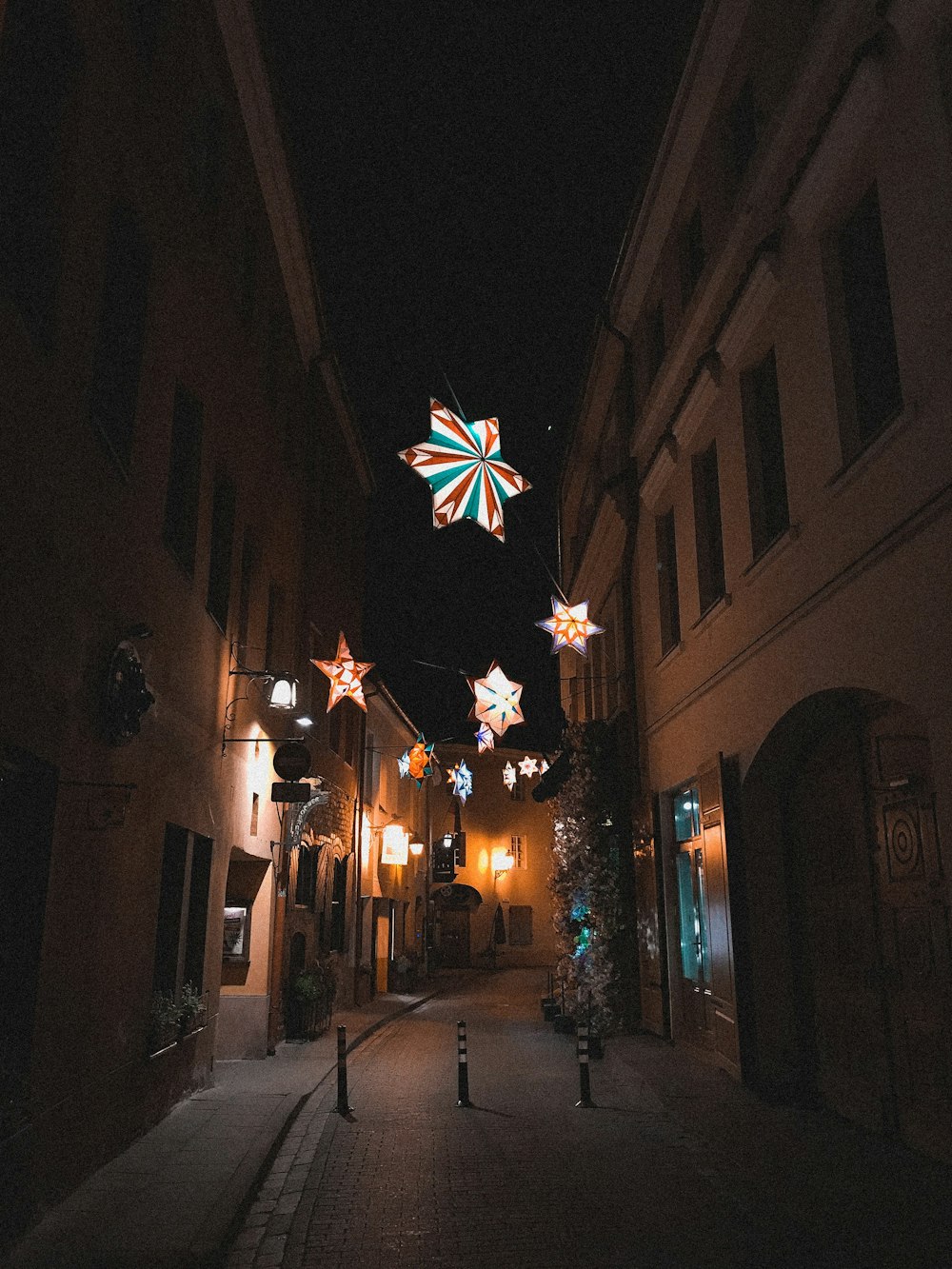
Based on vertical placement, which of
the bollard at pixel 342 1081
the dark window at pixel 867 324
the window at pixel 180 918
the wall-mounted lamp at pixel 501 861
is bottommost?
the bollard at pixel 342 1081

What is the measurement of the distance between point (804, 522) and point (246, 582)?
900cm

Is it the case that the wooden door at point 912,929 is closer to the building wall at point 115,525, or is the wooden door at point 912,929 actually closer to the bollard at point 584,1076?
the bollard at point 584,1076

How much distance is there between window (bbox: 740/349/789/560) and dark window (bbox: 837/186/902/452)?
1.82 meters

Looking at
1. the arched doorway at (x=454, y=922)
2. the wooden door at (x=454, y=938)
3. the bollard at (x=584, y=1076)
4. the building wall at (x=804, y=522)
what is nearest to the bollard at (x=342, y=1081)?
the bollard at (x=584, y=1076)

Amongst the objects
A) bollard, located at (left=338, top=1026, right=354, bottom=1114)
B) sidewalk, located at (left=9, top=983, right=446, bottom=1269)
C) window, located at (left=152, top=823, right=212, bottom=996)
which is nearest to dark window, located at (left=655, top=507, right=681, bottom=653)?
bollard, located at (left=338, top=1026, right=354, bottom=1114)

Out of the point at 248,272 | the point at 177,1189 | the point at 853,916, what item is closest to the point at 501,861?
the point at 248,272

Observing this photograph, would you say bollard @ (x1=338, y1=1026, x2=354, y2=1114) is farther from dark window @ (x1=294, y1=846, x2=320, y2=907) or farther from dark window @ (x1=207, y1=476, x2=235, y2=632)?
dark window @ (x1=294, y1=846, x2=320, y2=907)

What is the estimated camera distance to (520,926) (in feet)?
151

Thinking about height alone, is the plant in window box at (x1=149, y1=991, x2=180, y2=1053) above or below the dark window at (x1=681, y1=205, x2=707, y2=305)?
below

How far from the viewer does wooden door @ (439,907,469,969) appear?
150 feet

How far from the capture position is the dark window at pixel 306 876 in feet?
61.2

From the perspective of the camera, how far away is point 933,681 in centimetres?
673

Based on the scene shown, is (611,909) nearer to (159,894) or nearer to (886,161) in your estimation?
(159,894)

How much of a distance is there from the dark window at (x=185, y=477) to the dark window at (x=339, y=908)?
12.7 metres
